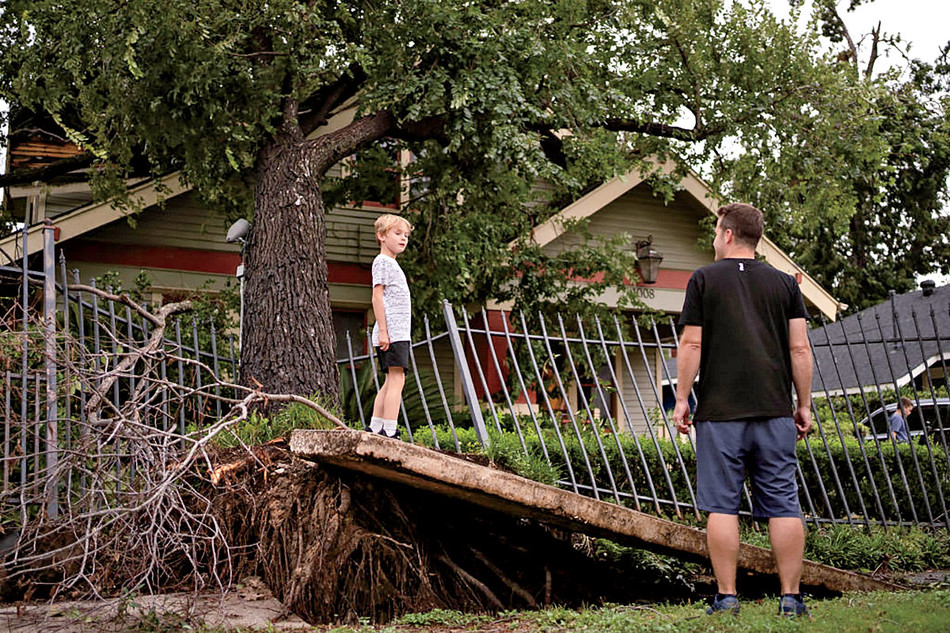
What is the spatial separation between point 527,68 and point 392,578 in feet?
19.5

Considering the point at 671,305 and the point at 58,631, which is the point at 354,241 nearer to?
the point at 671,305

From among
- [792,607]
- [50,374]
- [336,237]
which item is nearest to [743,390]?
[792,607]

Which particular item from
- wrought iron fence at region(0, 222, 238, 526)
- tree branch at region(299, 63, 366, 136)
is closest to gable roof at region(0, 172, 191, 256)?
tree branch at region(299, 63, 366, 136)

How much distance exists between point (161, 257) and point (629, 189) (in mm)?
7243

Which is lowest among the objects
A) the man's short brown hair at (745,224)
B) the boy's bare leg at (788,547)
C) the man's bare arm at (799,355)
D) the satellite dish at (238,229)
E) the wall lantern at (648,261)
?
the boy's bare leg at (788,547)

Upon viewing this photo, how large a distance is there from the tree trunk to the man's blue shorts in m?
4.44

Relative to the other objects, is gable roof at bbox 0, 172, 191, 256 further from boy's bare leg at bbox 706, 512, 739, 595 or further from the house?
boy's bare leg at bbox 706, 512, 739, 595

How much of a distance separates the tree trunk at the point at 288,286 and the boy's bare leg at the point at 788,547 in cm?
464

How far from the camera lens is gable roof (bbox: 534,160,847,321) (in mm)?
14023

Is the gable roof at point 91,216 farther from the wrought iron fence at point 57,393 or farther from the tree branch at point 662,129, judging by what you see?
the wrought iron fence at point 57,393

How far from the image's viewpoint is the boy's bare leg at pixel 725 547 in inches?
167

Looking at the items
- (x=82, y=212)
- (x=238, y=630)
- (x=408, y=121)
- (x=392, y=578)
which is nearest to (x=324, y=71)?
(x=408, y=121)

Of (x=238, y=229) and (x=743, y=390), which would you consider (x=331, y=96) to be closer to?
(x=238, y=229)

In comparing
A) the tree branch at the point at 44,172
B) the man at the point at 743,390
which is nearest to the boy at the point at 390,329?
the man at the point at 743,390
